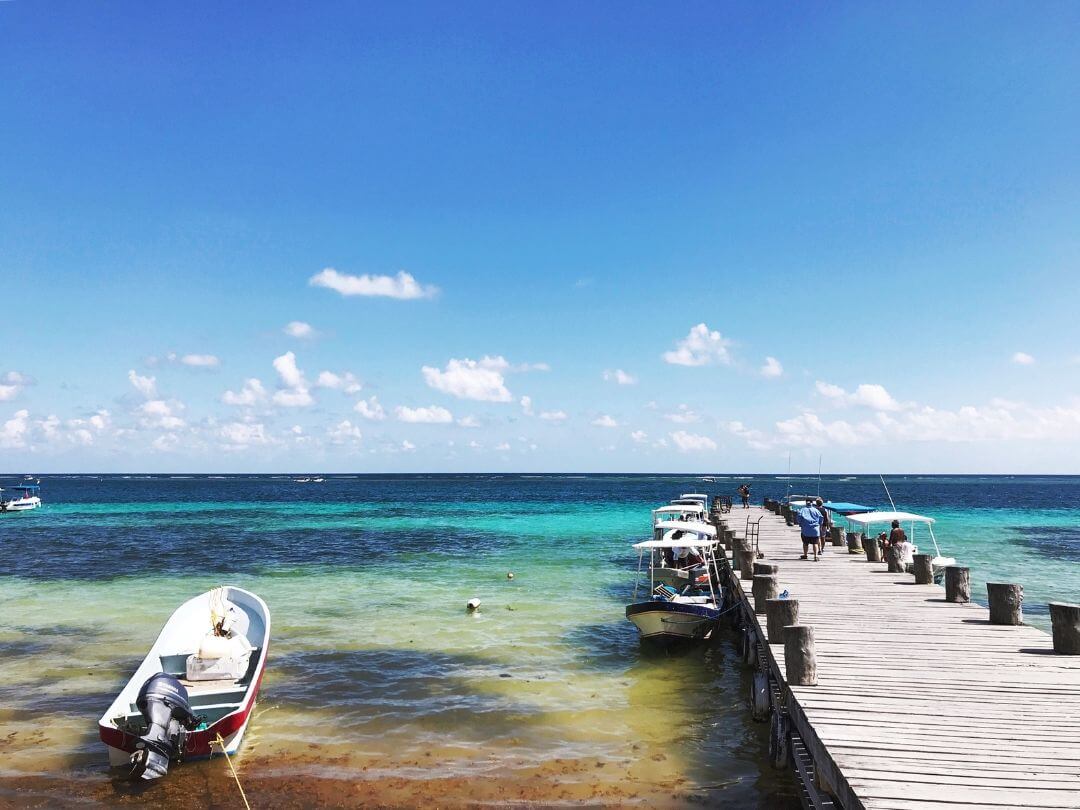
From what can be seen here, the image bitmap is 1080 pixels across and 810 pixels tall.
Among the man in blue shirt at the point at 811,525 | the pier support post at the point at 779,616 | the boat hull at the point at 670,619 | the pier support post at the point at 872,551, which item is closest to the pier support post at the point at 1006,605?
the pier support post at the point at 779,616

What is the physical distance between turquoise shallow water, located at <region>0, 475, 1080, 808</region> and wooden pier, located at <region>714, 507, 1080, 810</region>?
2251 mm

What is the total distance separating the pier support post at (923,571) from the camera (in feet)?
60.1

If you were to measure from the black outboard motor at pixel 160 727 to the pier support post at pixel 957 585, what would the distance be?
52.4 feet

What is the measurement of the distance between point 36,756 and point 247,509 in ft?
243

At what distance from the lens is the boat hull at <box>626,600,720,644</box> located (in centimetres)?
1905

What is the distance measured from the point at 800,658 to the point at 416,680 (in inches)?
399

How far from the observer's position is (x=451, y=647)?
20.1 m

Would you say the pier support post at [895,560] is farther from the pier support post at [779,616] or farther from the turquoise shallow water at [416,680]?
the pier support post at [779,616]

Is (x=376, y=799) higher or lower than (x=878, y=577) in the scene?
lower

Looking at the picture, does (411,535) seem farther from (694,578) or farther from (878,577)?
(878,577)

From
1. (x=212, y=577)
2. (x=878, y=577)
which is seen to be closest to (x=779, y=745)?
(x=878, y=577)

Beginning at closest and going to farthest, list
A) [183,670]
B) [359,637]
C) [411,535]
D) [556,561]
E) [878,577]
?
[183,670] → [878,577] → [359,637] → [556,561] → [411,535]

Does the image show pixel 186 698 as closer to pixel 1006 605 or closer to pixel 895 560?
pixel 1006 605

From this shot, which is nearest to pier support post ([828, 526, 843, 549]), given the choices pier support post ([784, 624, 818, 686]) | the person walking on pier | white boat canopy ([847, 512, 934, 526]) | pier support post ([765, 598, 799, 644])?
the person walking on pier
